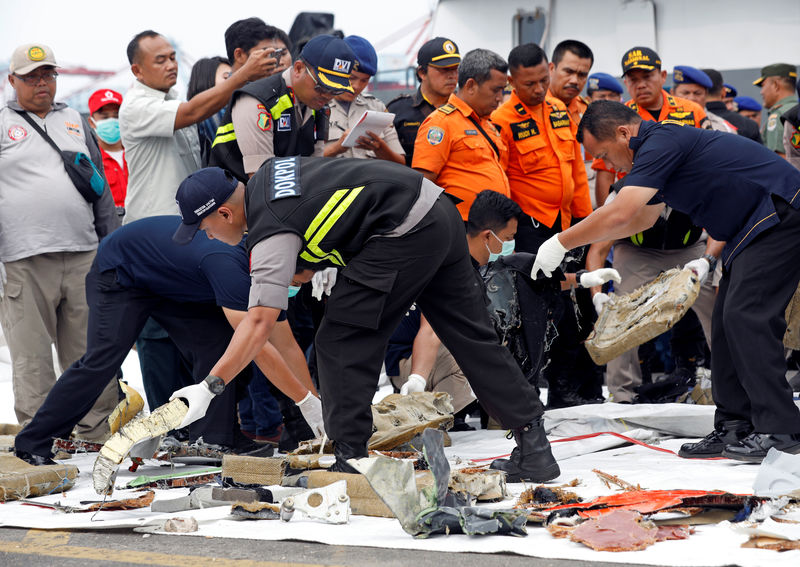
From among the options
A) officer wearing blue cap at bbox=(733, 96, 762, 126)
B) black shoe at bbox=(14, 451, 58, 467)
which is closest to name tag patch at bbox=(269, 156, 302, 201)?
black shoe at bbox=(14, 451, 58, 467)

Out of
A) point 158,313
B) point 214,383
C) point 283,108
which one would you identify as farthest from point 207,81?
point 214,383

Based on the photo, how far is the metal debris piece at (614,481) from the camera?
3.48 metres

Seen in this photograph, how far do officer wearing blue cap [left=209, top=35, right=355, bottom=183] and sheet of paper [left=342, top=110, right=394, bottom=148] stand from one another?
0.30 metres

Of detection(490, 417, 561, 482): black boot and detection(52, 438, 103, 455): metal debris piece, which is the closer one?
detection(490, 417, 561, 482): black boot

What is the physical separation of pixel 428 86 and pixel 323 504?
322 centimetres

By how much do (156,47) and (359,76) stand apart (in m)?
1.09

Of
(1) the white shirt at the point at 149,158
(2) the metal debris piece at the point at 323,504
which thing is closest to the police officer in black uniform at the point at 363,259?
(2) the metal debris piece at the point at 323,504

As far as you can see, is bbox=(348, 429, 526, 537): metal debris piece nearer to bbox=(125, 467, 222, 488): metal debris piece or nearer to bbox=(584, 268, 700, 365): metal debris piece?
bbox=(125, 467, 222, 488): metal debris piece

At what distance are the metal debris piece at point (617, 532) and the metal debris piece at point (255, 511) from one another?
1.02 m

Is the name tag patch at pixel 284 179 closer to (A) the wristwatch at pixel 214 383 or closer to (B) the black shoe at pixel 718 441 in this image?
(A) the wristwatch at pixel 214 383

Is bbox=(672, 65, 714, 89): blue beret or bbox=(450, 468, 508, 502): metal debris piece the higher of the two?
bbox=(672, 65, 714, 89): blue beret

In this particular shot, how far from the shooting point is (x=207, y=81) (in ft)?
17.8

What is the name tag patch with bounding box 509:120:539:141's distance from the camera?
5824 millimetres

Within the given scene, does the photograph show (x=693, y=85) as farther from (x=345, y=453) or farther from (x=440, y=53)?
(x=345, y=453)
